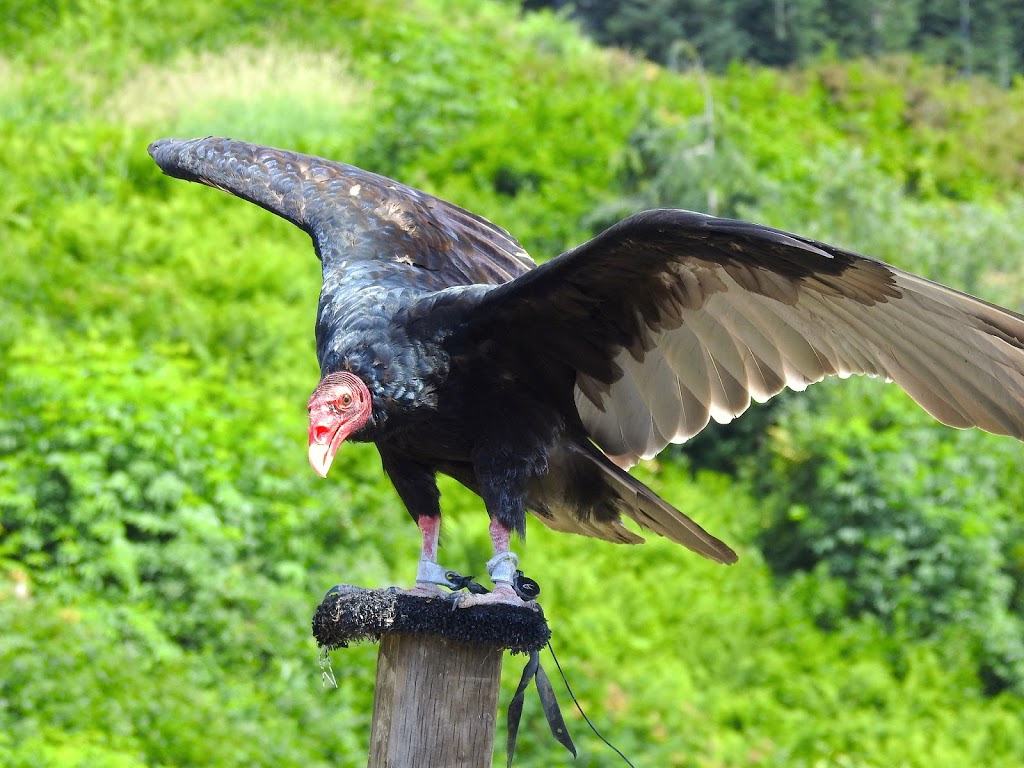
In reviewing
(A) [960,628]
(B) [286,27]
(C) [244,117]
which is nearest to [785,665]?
(A) [960,628]

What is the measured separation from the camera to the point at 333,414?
8.41 ft

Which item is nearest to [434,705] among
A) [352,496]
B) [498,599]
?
[498,599]

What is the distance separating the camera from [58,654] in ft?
14.5

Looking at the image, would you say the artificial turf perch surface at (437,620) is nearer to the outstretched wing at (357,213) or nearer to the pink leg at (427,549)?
the pink leg at (427,549)

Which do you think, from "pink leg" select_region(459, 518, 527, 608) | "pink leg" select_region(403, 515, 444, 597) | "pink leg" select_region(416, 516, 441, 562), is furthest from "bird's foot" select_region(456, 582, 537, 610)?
"pink leg" select_region(416, 516, 441, 562)

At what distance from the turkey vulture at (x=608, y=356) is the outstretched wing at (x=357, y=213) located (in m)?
0.04

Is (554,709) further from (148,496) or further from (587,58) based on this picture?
→ (587,58)

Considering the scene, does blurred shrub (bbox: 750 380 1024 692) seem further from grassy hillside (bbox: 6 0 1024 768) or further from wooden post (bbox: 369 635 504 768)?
wooden post (bbox: 369 635 504 768)

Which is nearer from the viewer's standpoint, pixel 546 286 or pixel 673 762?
pixel 546 286

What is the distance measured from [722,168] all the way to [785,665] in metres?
3.44

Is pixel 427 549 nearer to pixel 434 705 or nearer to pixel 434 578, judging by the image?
pixel 434 578

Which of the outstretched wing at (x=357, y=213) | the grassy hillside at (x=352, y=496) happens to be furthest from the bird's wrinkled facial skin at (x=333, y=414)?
the grassy hillside at (x=352, y=496)

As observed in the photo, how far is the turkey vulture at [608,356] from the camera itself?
256 centimetres

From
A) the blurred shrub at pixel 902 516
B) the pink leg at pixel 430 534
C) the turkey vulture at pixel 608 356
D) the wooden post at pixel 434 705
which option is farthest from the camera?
the blurred shrub at pixel 902 516
